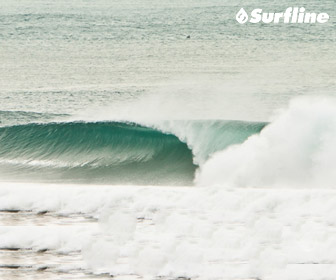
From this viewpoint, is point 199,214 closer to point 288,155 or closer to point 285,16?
point 288,155

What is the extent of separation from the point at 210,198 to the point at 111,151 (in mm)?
5075

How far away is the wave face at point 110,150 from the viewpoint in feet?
33.5

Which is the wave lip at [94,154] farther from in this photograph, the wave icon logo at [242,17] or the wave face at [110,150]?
the wave icon logo at [242,17]

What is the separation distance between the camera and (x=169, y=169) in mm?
10375

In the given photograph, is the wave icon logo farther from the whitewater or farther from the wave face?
the whitewater

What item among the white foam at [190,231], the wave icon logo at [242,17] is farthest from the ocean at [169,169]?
the wave icon logo at [242,17]

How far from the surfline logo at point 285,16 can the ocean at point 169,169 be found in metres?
12.9

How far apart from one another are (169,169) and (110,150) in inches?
69.7

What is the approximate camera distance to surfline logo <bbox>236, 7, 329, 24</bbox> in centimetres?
3941

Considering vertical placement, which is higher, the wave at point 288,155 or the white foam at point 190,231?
the wave at point 288,155

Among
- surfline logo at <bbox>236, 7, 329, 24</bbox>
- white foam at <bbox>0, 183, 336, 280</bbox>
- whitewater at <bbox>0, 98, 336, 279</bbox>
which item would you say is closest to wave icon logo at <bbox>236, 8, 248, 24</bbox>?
surfline logo at <bbox>236, 7, 329, 24</bbox>

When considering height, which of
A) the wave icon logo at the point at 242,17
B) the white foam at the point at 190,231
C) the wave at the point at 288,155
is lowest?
the white foam at the point at 190,231

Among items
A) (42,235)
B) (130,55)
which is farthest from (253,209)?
(130,55)

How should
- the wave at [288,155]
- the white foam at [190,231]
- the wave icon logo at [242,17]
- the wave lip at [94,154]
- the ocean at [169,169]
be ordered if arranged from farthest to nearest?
the wave icon logo at [242,17]
the wave lip at [94,154]
the wave at [288,155]
the ocean at [169,169]
the white foam at [190,231]
